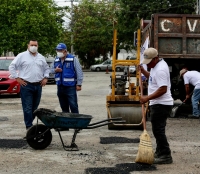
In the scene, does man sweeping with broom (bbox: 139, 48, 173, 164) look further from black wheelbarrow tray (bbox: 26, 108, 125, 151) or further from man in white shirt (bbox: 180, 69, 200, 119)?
man in white shirt (bbox: 180, 69, 200, 119)

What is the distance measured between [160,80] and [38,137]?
8.07ft

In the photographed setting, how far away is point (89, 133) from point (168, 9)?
38.1 m

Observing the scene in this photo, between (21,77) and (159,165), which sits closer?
(159,165)

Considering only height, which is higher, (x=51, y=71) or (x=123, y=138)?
(x=51, y=71)

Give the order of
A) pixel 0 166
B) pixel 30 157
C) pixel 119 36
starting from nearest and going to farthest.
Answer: pixel 0 166 < pixel 30 157 < pixel 119 36

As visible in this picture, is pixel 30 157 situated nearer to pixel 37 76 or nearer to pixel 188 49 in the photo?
pixel 37 76

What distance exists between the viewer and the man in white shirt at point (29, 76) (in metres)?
10.3

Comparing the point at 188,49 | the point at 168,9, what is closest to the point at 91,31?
the point at 168,9

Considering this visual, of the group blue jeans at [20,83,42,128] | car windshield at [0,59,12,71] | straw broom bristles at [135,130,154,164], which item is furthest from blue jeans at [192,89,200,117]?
car windshield at [0,59,12,71]

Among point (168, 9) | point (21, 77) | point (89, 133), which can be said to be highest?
point (168, 9)

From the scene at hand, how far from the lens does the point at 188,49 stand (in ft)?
44.7

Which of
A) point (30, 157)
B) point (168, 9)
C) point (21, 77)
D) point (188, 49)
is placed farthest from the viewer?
point (168, 9)

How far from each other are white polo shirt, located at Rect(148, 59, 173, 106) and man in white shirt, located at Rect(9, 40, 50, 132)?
2.98 m

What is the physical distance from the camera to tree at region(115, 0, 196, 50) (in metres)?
47.2
